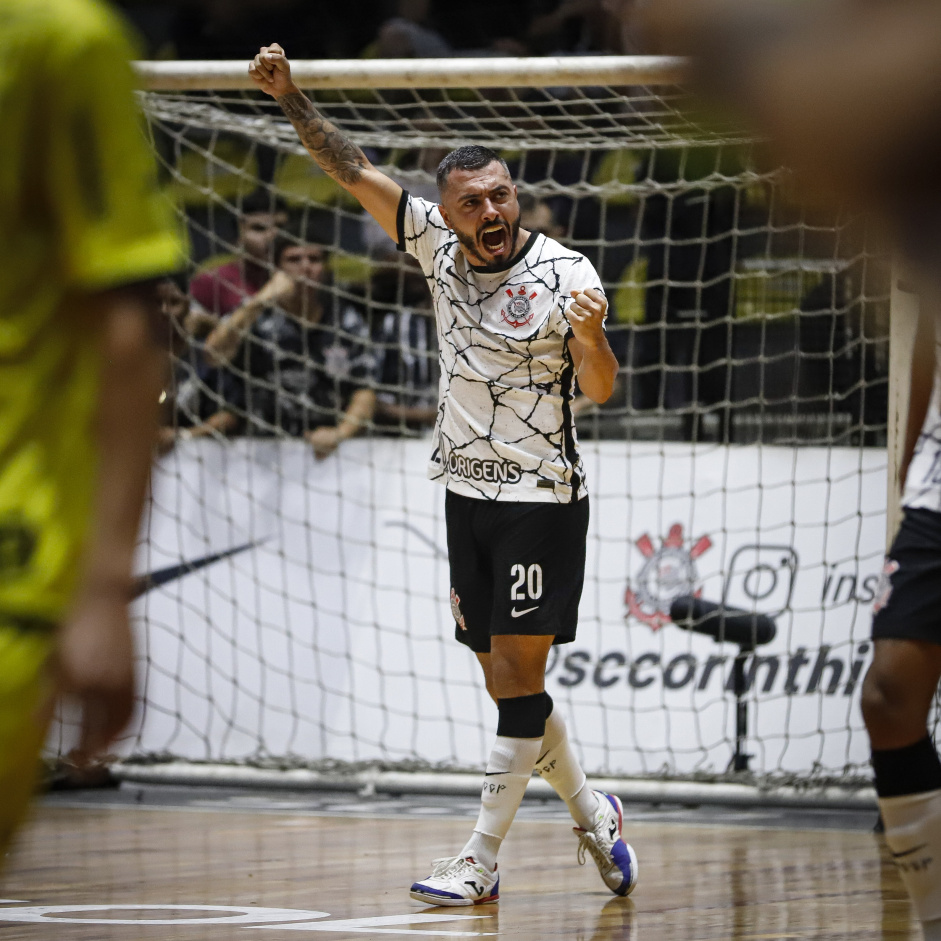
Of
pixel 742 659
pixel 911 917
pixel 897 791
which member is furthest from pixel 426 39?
pixel 897 791

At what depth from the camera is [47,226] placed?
4.61 feet

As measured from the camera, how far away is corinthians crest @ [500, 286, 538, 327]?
13.1 feet

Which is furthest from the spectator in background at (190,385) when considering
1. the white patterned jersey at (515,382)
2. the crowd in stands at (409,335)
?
the white patterned jersey at (515,382)

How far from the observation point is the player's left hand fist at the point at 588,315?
370 cm

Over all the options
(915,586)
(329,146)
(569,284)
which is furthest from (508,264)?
(915,586)

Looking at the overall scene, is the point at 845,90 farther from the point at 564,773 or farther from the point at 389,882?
the point at 389,882

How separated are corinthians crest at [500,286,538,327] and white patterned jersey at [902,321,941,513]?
1.57m

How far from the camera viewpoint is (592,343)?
3.73m

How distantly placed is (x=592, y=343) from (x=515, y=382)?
1.08 ft

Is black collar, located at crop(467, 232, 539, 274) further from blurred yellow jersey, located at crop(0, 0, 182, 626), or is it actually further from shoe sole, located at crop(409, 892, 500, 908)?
blurred yellow jersey, located at crop(0, 0, 182, 626)

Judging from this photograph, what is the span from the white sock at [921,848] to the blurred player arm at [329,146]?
2391 mm

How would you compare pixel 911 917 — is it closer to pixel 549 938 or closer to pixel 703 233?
pixel 549 938

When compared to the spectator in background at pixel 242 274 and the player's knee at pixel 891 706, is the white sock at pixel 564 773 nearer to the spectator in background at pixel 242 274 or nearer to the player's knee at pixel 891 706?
the player's knee at pixel 891 706

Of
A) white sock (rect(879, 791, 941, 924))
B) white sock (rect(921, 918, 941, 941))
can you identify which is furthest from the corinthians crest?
white sock (rect(921, 918, 941, 941))
